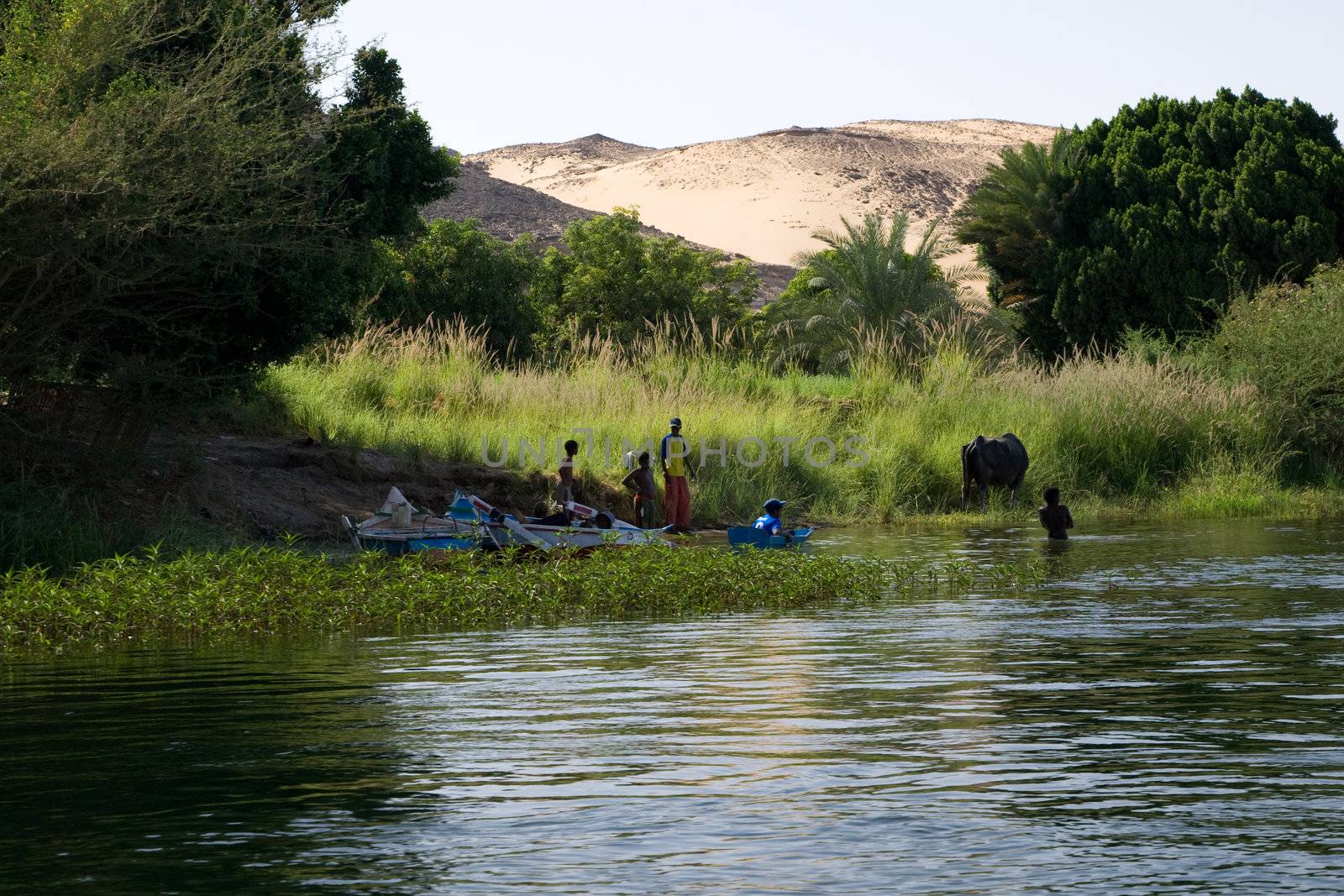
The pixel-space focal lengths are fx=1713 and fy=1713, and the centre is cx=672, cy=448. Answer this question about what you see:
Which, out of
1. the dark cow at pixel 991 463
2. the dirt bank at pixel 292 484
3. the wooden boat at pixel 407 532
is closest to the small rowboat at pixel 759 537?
the wooden boat at pixel 407 532

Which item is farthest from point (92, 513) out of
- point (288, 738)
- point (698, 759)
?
point (698, 759)

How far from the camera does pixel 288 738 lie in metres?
7.67

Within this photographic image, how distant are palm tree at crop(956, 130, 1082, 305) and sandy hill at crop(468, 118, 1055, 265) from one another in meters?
62.8

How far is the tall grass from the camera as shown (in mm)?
23734

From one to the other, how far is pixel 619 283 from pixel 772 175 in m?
74.1

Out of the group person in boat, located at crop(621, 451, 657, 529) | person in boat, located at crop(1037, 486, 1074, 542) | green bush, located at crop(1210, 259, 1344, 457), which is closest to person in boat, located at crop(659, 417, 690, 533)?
person in boat, located at crop(621, 451, 657, 529)

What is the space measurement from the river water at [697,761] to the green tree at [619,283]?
3994 cm

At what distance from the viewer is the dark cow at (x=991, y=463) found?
78.0 ft

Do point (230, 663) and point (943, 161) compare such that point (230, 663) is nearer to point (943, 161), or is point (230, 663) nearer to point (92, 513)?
point (92, 513)

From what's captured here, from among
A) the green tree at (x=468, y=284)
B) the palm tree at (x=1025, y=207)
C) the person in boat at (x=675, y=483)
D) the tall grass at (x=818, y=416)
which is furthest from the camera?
the palm tree at (x=1025, y=207)

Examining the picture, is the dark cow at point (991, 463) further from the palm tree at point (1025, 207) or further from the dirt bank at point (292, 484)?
the palm tree at point (1025, 207)

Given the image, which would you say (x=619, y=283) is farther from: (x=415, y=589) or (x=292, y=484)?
(x=415, y=589)

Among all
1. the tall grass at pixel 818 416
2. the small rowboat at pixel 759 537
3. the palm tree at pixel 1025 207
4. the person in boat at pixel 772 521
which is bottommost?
the small rowboat at pixel 759 537

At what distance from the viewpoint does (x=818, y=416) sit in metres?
26.5
